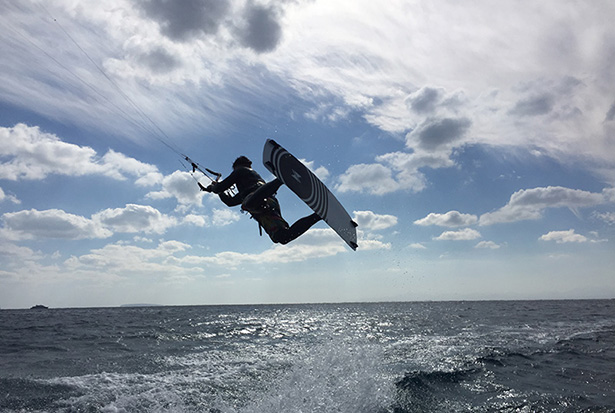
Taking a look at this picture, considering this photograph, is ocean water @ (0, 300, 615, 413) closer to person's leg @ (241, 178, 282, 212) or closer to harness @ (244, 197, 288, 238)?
harness @ (244, 197, 288, 238)

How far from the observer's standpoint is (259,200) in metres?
8.47

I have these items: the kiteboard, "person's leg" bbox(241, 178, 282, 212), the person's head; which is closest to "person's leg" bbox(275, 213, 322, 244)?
the kiteboard

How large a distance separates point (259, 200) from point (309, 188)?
1.20 meters

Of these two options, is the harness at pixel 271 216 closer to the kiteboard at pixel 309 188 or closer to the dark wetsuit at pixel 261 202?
the dark wetsuit at pixel 261 202

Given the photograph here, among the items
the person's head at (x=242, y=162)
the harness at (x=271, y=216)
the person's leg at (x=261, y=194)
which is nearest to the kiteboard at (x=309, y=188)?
the person's leg at (x=261, y=194)

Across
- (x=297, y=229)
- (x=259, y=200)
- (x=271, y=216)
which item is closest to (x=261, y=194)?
(x=259, y=200)

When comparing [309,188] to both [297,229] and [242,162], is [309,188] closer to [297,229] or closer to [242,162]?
[297,229]

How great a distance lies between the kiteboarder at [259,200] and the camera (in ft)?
27.7

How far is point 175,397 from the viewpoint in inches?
375

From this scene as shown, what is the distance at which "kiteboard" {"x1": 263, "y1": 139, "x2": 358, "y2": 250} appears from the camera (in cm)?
849

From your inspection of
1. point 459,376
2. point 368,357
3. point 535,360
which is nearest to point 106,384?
point 368,357

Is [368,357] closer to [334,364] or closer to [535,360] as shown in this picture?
[334,364]

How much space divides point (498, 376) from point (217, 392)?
8.09 metres

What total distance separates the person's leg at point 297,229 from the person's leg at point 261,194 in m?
0.82
